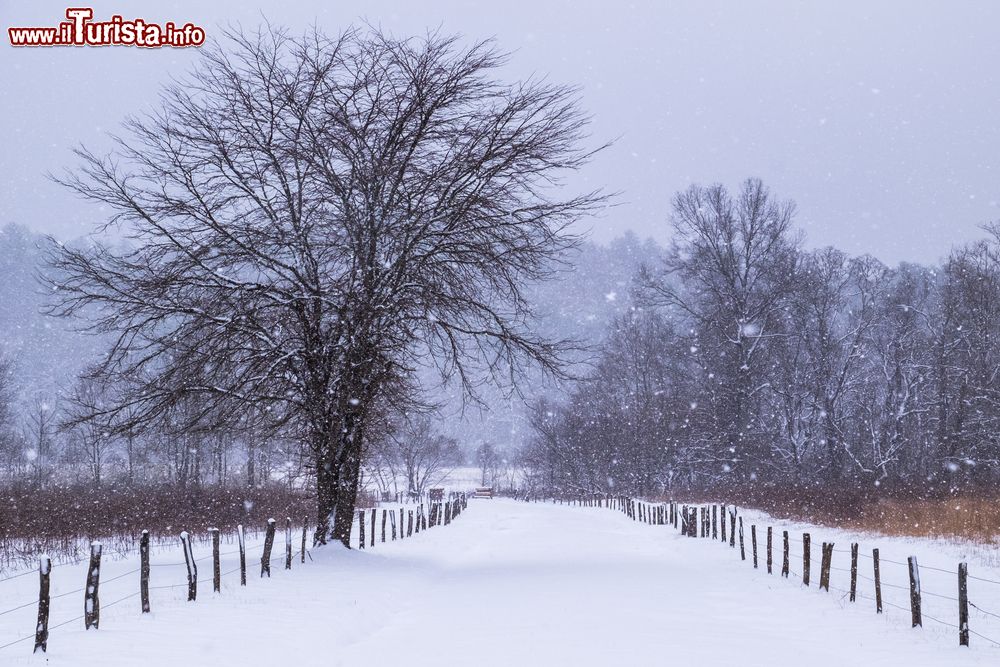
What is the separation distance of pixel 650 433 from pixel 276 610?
149 feet

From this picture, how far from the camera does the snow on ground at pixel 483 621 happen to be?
26.6 feet

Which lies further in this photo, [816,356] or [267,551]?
[816,356]

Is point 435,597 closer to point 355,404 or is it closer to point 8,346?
point 355,404

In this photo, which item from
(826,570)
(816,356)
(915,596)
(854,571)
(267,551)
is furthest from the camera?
(816,356)

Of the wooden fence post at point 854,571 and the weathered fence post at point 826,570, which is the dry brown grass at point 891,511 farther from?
the wooden fence post at point 854,571

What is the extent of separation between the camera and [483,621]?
10258 mm

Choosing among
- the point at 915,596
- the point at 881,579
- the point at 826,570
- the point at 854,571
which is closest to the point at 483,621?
the point at 915,596

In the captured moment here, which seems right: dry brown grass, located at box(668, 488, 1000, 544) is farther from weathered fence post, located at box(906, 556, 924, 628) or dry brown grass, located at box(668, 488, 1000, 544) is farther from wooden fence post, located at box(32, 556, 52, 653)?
wooden fence post, located at box(32, 556, 52, 653)

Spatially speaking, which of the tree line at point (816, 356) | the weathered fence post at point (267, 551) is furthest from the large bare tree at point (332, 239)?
the tree line at point (816, 356)

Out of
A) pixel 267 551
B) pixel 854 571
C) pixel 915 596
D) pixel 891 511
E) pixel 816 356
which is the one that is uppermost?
pixel 816 356

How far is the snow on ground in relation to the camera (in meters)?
8.12

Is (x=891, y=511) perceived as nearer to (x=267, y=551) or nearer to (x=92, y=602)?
(x=267, y=551)

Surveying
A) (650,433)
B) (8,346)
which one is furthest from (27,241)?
(650,433)

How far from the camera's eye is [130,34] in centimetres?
1442
